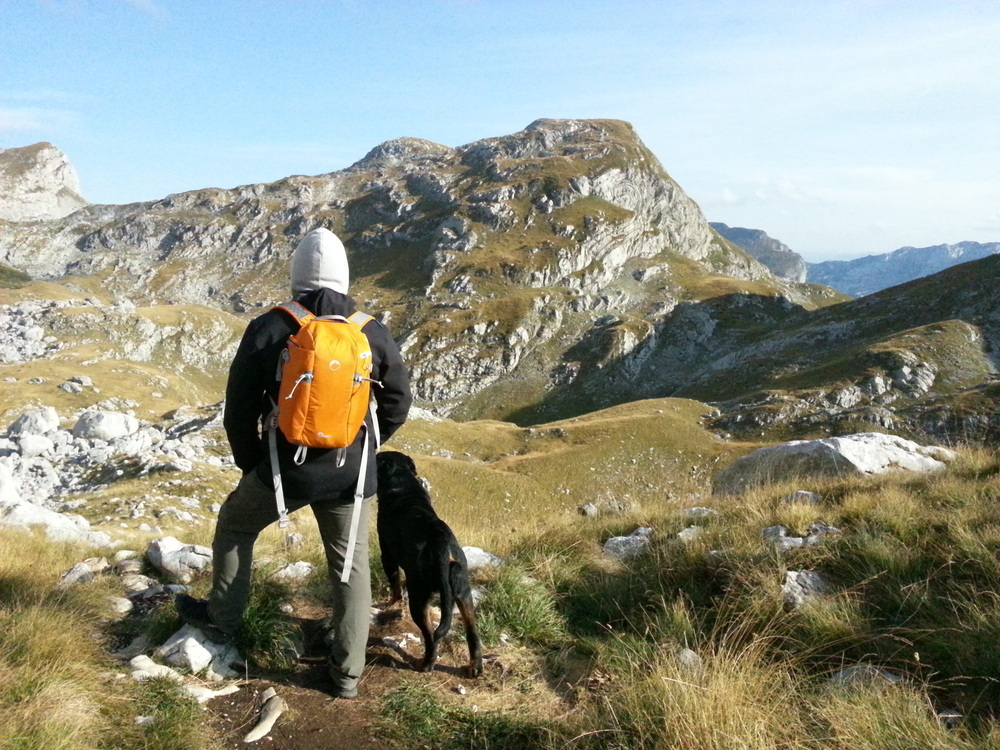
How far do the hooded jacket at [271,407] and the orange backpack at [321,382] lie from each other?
115 millimetres

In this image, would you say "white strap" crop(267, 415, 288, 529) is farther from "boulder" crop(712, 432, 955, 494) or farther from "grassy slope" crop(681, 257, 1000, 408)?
"grassy slope" crop(681, 257, 1000, 408)

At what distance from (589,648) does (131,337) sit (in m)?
105

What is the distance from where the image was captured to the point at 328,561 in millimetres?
4848

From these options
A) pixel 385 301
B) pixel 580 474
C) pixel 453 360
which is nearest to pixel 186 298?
pixel 385 301

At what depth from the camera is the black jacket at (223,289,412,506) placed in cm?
440

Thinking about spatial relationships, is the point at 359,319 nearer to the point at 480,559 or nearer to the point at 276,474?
the point at 276,474

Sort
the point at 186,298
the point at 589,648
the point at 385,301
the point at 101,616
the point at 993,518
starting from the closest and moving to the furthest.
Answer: the point at 589,648 < the point at 101,616 < the point at 993,518 < the point at 385,301 < the point at 186,298

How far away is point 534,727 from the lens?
392cm

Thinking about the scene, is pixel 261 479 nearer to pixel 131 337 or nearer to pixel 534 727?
pixel 534 727

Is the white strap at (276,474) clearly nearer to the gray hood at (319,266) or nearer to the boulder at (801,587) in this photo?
the gray hood at (319,266)

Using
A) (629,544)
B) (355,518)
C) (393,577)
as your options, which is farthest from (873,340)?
(355,518)

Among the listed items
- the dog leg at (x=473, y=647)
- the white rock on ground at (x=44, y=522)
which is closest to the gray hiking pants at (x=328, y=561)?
the dog leg at (x=473, y=647)

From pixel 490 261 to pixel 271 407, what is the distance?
139094 mm

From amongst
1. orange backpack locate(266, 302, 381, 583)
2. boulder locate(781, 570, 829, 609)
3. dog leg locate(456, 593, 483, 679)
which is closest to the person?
orange backpack locate(266, 302, 381, 583)
